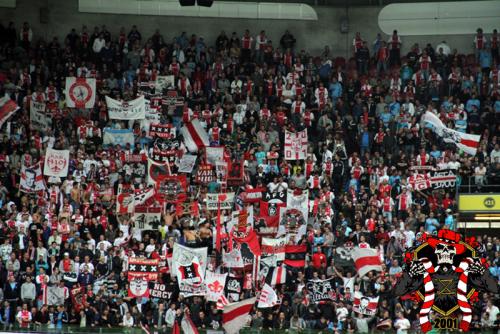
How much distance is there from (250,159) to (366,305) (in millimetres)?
9312

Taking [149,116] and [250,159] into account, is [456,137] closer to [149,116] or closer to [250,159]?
[250,159]

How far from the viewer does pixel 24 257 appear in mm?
37094

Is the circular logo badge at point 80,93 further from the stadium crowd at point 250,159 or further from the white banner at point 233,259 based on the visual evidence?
the white banner at point 233,259

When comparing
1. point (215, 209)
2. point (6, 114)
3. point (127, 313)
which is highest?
point (6, 114)

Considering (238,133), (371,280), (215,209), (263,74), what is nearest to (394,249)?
(371,280)

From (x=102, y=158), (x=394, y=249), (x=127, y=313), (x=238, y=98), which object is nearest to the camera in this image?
(x=127, y=313)

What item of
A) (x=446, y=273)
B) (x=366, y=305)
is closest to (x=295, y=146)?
(x=366, y=305)

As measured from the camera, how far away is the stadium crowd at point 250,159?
1403 inches

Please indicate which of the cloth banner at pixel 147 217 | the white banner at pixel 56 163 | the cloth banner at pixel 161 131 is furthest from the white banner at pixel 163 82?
the cloth banner at pixel 147 217

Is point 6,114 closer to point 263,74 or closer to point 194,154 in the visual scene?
point 194,154

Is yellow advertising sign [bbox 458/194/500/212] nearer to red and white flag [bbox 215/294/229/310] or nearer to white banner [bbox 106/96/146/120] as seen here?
red and white flag [bbox 215/294/229/310]

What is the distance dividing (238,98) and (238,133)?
2.48 m

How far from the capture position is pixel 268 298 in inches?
1394

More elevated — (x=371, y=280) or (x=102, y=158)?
(x=102, y=158)
